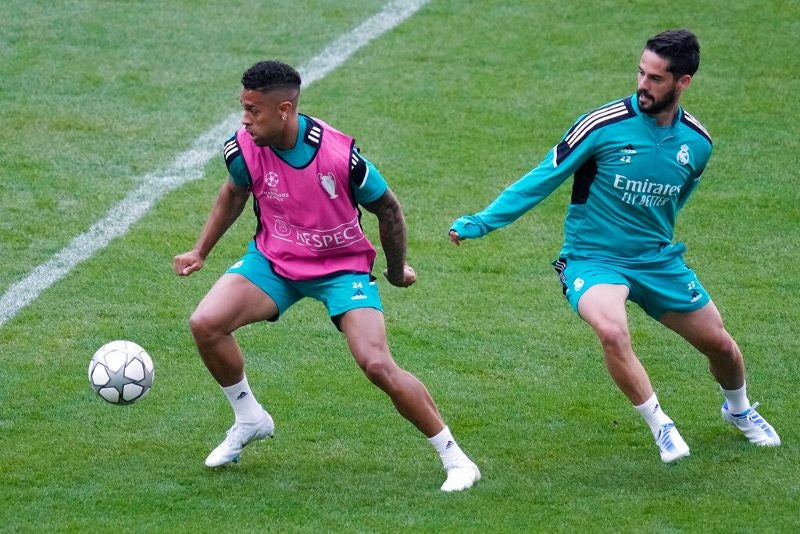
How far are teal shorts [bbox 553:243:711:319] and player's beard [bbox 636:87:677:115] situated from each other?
0.71 m

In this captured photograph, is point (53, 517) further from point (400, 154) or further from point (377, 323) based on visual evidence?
point (400, 154)

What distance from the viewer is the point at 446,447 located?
21.1 ft

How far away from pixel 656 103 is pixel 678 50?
10.6 inches

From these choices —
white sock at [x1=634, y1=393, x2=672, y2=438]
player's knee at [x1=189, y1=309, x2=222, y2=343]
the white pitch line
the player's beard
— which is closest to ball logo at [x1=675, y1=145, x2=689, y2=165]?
the player's beard

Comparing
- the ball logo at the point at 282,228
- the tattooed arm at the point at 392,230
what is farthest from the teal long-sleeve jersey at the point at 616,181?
the ball logo at the point at 282,228

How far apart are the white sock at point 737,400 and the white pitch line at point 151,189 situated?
4.50 metres

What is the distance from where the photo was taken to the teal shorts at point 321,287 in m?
6.45

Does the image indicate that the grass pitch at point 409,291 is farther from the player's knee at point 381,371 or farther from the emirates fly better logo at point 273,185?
the emirates fly better logo at point 273,185

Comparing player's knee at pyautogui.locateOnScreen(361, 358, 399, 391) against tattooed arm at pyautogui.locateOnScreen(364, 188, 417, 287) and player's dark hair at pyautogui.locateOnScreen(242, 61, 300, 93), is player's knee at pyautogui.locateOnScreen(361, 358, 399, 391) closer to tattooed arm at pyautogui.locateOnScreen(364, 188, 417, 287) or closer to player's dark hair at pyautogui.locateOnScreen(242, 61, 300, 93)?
tattooed arm at pyautogui.locateOnScreen(364, 188, 417, 287)

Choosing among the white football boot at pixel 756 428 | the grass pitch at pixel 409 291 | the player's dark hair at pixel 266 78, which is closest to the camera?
the player's dark hair at pixel 266 78

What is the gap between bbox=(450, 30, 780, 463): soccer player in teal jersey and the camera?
6352 mm

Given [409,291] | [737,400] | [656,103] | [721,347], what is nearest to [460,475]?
[721,347]

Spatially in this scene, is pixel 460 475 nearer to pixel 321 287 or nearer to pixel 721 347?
pixel 321 287

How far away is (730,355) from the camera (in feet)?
22.1
